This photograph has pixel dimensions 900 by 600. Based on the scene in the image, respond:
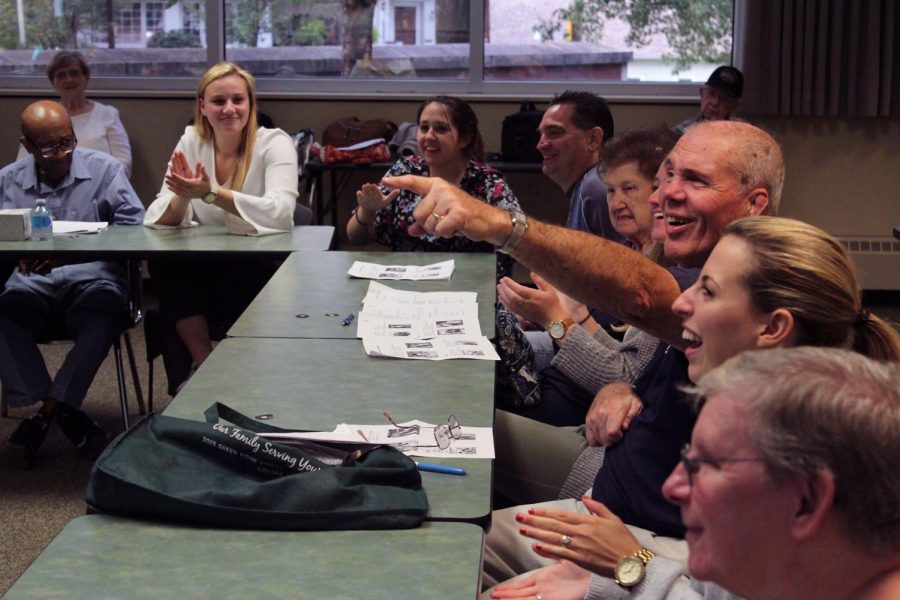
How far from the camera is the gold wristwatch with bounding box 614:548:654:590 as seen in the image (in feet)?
5.35

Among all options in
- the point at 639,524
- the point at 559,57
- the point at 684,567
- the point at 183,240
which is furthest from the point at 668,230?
the point at 559,57

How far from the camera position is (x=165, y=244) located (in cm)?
378

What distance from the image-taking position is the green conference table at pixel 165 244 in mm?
3676

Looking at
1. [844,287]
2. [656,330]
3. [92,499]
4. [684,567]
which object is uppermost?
[844,287]

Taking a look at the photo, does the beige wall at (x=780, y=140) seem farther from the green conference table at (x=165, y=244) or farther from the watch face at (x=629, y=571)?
the watch face at (x=629, y=571)

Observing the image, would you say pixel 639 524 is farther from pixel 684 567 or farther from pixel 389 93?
pixel 389 93

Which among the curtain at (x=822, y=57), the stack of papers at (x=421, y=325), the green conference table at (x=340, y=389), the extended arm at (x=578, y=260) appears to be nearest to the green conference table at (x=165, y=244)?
the stack of papers at (x=421, y=325)

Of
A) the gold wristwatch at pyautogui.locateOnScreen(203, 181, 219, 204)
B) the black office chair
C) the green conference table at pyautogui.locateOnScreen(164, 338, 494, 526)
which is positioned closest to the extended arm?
the green conference table at pyautogui.locateOnScreen(164, 338, 494, 526)

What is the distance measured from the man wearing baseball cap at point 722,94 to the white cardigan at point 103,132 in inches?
123

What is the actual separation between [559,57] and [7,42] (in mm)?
3390

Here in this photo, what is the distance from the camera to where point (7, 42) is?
6.79 metres

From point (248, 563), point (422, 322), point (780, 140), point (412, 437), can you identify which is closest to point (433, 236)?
point (422, 322)

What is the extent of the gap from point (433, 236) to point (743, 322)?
2316 mm

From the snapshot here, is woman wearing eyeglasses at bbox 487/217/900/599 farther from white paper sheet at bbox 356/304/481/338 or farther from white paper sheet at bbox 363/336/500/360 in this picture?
white paper sheet at bbox 356/304/481/338
